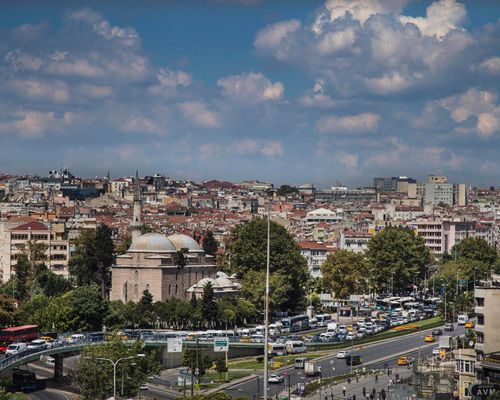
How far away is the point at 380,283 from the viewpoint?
147875mm

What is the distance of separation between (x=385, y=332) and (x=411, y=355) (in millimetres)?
15690

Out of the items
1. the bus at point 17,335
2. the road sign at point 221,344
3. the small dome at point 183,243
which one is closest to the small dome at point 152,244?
the small dome at point 183,243

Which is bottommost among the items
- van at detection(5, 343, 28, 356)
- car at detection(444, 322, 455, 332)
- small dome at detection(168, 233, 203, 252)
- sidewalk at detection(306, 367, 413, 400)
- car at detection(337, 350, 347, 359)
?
sidewalk at detection(306, 367, 413, 400)

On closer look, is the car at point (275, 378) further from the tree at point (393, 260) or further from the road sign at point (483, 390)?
the tree at point (393, 260)

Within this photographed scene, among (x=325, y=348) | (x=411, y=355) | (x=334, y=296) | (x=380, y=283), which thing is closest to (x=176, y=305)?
(x=325, y=348)

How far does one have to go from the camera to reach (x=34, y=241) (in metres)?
145

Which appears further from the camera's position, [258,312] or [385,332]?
[258,312]

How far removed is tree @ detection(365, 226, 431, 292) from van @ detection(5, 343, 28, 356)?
62.9 meters

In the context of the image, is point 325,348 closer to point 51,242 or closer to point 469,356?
point 469,356

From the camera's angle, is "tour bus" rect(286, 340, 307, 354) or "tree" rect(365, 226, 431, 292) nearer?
"tour bus" rect(286, 340, 307, 354)

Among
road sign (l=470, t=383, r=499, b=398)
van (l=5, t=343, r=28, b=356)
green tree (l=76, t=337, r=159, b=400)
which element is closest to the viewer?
road sign (l=470, t=383, r=499, b=398)

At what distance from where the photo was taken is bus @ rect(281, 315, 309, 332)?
115m

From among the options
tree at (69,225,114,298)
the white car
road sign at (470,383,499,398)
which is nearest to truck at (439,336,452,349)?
the white car

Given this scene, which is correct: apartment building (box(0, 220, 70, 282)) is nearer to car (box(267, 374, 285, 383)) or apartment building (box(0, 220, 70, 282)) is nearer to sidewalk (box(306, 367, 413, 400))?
car (box(267, 374, 285, 383))
